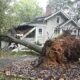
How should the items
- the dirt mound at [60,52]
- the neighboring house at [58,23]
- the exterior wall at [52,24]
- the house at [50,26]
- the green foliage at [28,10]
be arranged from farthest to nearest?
the green foliage at [28,10] → the exterior wall at [52,24] → the neighboring house at [58,23] → the house at [50,26] → the dirt mound at [60,52]

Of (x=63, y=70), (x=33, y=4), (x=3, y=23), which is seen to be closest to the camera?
(x=63, y=70)

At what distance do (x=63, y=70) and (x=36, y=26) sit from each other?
2528cm

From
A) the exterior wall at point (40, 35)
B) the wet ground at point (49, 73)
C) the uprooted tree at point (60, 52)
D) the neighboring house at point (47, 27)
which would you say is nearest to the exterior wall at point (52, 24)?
the neighboring house at point (47, 27)

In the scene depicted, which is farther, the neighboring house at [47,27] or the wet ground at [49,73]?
the neighboring house at [47,27]

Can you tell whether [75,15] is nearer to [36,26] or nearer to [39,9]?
[36,26]

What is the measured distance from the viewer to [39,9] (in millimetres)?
60656

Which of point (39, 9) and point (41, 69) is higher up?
point (39, 9)

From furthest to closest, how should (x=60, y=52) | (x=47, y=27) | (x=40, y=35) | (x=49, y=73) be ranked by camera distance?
(x=47, y=27)
(x=40, y=35)
(x=60, y=52)
(x=49, y=73)

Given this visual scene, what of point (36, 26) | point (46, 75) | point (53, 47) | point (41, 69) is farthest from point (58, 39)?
point (36, 26)

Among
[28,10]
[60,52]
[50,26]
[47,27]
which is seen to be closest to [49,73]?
[60,52]

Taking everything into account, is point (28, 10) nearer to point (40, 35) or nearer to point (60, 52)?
point (40, 35)

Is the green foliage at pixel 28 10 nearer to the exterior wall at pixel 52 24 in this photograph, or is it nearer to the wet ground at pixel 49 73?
the exterior wall at pixel 52 24

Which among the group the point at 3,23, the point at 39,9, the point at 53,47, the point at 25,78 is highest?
the point at 39,9

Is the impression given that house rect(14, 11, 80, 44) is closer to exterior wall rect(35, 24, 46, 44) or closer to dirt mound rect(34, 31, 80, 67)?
exterior wall rect(35, 24, 46, 44)
